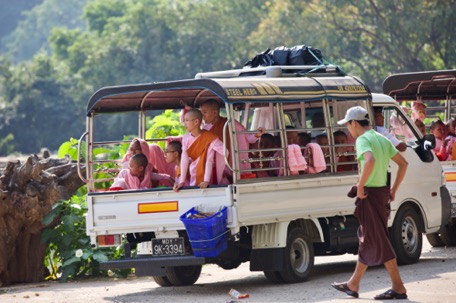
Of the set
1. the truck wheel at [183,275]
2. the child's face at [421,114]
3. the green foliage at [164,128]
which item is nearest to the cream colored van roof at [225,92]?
the truck wheel at [183,275]

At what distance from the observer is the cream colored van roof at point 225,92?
13109 mm

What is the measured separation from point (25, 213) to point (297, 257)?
3418 millimetres

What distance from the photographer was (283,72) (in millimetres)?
14789

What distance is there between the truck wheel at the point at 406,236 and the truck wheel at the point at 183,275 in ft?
7.18

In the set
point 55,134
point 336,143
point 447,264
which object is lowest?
point 447,264

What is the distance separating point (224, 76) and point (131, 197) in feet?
7.51

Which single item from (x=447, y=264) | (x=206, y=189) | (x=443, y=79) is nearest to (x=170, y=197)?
(x=206, y=189)

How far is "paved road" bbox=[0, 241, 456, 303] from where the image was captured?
1238 cm

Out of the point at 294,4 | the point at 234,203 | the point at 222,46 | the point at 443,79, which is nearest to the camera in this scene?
the point at 234,203

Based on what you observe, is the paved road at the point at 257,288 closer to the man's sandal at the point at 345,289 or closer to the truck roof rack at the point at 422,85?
the man's sandal at the point at 345,289

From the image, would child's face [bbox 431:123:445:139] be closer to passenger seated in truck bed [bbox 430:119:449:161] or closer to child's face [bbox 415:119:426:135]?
passenger seated in truck bed [bbox 430:119:449:161]

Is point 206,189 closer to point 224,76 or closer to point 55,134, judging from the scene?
point 224,76

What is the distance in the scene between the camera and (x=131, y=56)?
7925cm

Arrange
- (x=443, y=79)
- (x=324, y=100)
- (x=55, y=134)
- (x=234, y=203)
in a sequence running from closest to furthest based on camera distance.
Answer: (x=234, y=203)
(x=324, y=100)
(x=443, y=79)
(x=55, y=134)
